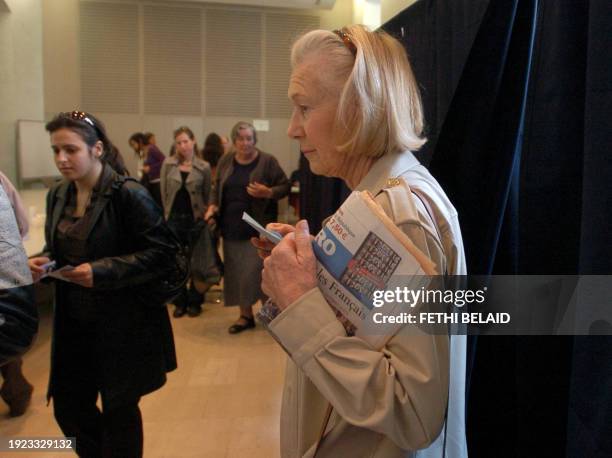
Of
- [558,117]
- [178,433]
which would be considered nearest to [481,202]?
[558,117]

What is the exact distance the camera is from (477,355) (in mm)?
1158

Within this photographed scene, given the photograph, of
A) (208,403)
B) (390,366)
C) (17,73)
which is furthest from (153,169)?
(390,366)

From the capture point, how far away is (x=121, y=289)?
1626 millimetres

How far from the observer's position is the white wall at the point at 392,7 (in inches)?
109

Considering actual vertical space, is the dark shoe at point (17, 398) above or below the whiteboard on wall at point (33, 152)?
below

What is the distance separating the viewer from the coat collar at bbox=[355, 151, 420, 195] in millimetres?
792

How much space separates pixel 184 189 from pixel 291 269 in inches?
130

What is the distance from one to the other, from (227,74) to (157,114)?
1342 mm

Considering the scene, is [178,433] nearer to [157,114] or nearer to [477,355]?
[477,355]

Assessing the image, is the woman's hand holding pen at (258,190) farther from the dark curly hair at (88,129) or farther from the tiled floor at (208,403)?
the dark curly hair at (88,129)

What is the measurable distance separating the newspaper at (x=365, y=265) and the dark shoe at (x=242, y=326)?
318 centimetres

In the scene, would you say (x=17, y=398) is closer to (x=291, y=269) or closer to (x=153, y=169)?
(x=291, y=269)

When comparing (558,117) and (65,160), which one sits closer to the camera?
(558,117)

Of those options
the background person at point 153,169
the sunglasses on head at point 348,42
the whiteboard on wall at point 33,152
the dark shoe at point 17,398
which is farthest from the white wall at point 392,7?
the whiteboard on wall at point 33,152
